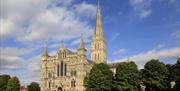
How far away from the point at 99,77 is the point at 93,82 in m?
2.31

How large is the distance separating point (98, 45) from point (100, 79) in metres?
55.6

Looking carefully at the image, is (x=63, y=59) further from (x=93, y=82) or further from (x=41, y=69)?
(x=93, y=82)

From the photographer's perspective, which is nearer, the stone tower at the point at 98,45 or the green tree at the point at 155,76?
the green tree at the point at 155,76

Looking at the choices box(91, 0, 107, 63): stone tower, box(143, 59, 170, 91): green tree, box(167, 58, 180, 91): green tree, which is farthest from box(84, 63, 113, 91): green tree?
box(91, 0, 107, 63): stone tower

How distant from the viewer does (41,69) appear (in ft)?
350

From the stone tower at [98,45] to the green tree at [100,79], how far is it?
50501 millimetres

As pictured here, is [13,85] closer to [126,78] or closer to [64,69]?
[64,69]

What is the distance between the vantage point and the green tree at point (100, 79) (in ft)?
264

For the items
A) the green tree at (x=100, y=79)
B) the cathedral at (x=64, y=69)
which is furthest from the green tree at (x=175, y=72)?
the cathedral at (x=64, y=69)

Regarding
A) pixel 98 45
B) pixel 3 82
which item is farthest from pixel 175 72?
pixel 98 45

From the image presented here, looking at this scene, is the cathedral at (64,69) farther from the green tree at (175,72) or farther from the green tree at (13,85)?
the green tree at (175,72)

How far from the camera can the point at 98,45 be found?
13600 cm

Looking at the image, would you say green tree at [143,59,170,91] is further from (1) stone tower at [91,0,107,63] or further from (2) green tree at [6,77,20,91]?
(1) stone tower at [91,0,107,63]

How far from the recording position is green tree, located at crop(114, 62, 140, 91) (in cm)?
7719
